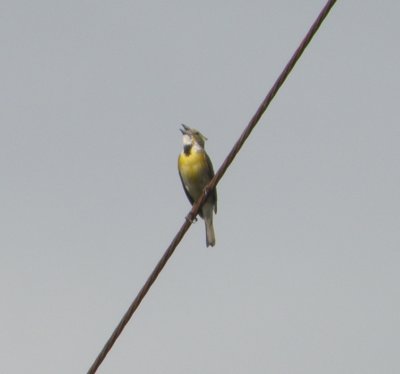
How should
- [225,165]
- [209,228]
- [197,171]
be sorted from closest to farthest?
[225,165] → [197,171] → [209,228]

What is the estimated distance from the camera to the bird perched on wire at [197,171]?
38.5 ft

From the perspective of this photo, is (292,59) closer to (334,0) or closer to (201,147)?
(334,0)

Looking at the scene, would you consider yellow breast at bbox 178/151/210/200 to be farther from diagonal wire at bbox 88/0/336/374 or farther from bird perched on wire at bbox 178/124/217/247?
diagonal wire at bbox 88/0/336/374

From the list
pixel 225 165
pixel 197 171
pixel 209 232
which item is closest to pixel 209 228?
pixel 209 232

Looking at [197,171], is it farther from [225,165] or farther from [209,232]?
[225,165]

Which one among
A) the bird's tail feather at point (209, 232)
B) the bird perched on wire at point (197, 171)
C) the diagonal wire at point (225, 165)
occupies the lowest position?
the bird's tail feather at point (209, 232)

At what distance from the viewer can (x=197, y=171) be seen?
38.4 ft

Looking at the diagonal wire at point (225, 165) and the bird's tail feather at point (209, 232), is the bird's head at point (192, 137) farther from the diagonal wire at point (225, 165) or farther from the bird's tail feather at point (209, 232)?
the diagonal wire at point (225, 165)

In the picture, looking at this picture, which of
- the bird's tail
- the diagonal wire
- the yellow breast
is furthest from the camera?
the bird's tail

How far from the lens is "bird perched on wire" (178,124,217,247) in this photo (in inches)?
462

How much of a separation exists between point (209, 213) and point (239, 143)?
6.20 meters

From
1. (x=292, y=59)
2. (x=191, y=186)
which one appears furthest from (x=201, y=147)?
(x=292, y=59)

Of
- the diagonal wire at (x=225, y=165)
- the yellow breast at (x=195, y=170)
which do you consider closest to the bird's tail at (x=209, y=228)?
the yellow breast at (x=195, y=170)

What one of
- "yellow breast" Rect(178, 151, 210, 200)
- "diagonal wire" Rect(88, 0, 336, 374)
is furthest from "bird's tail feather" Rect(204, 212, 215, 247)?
"diagonal wire" Rect(88, 0, 336, 374)
